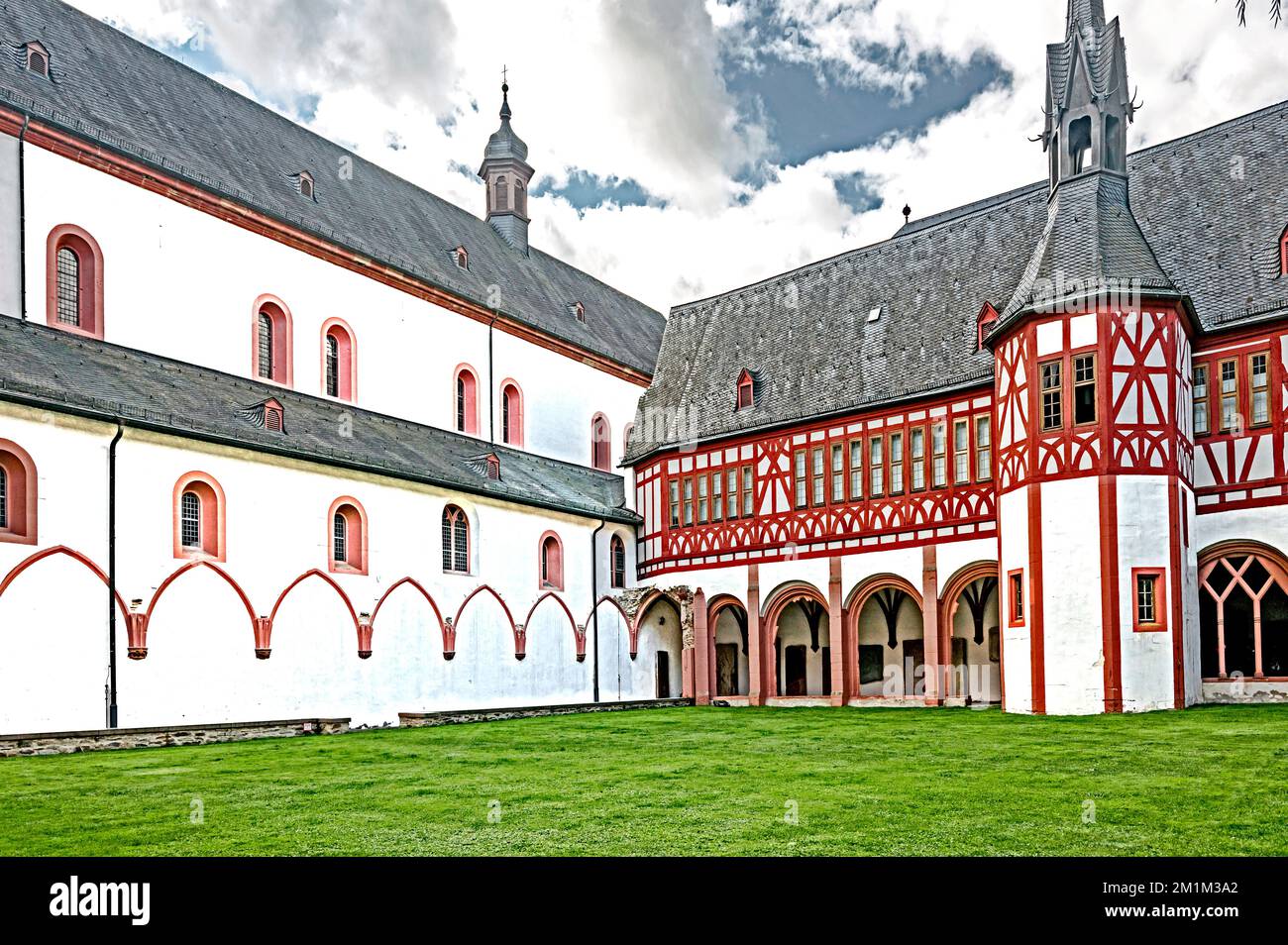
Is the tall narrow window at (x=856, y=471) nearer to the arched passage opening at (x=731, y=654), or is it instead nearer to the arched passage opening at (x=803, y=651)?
the arched passage opening at (x=803, y=651)

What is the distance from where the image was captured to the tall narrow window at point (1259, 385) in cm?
2308

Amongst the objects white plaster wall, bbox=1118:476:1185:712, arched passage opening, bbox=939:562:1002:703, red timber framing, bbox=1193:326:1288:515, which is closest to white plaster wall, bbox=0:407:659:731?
arched passage opening, bbox=939:562:1002:703

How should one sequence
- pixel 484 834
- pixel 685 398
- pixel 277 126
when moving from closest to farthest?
pixel 484 834 < pixel 277 126 < pixel 685 398

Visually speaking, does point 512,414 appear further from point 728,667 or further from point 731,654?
point 728,667

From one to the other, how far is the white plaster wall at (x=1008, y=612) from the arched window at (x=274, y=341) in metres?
16.2

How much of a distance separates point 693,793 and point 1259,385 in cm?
1708

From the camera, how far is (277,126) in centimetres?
3128

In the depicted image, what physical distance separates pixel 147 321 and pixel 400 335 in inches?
305

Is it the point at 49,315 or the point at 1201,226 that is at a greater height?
the point at 1201,226

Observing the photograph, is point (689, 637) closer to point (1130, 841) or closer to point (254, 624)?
point (254, 624)

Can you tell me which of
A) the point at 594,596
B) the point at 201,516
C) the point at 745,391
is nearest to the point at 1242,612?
the point at 745,391

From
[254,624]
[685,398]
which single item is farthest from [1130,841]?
[685,398]

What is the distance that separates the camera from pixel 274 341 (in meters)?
28.0

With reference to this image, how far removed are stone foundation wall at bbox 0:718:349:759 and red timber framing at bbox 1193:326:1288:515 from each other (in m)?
17.4
